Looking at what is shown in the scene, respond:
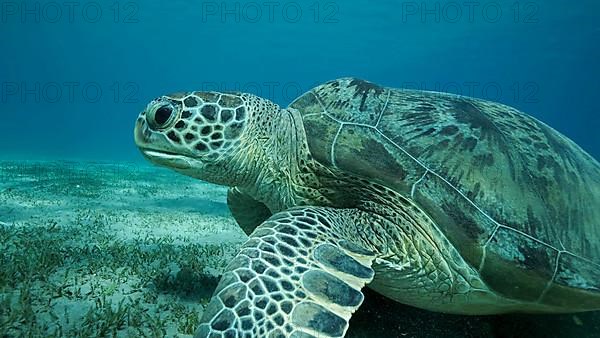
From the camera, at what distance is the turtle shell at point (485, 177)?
98.0 inches

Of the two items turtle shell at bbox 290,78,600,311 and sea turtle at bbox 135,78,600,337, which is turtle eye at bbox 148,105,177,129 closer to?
sea turtle at bbox 135,78,600,337

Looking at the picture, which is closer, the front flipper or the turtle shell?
the front flipper

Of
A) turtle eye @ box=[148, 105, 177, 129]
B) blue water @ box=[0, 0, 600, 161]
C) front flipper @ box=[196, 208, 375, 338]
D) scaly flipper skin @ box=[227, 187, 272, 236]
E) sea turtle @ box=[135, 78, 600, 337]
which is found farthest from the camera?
blue water @ box=[0, 0, 600, 161]

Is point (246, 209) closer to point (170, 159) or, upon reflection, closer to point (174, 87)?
point (170, 159)

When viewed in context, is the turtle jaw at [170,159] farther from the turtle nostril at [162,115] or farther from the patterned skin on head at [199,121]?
the turtle nostril at [162,115]

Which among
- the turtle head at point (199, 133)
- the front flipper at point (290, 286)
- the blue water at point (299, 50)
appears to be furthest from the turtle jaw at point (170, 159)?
the blue water at point (299, 50)

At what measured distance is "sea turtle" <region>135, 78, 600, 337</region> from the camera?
2184 millimetres

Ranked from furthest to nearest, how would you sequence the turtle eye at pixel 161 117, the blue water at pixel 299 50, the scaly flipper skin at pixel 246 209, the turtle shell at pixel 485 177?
1. the blue water at pixel 299 50
2. the scaly flipper skin at pixel 246 209
3. the turtle eye at pixel 161 117
4. the turtle shell at pixel 485 177

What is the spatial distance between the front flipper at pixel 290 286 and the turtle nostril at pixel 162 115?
50.9 inches

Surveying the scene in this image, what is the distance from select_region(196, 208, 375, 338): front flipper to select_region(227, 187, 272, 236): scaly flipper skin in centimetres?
165

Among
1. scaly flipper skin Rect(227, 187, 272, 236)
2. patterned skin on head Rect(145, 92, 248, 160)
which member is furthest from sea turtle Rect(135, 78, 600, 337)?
scaly flipper skin Rect(227, 187, 272, 236)

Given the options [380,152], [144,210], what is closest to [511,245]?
[380,152]

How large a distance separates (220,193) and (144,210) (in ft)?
13.5

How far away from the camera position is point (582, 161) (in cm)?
329
